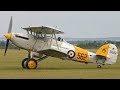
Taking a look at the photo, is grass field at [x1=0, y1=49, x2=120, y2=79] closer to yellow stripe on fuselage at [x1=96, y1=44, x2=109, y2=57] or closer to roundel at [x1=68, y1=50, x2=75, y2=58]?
roundel at [x1=68, y1=50, x2=75, y2=58]

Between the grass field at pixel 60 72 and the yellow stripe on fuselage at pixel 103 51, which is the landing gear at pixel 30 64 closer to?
the grass field at pixel 60 72

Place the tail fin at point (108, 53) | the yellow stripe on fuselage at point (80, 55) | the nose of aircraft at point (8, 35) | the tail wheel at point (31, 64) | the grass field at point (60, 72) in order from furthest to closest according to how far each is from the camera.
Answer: the tail fin at point (108, 53)
the yellow stripe on fuselage at point (80, 55)
the nose of aircraft at point (8, 35)
the tail wheel at point (31, 64)
the grass field at point (60, 72)

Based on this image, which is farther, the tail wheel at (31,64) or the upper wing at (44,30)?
the upper wing at (44,30)

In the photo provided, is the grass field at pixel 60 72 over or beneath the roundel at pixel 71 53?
beneath

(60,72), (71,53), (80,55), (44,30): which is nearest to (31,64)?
(44,30)

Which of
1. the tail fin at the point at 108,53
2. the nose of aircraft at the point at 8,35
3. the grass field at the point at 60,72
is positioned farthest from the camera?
the tail fin at the point at 108,53

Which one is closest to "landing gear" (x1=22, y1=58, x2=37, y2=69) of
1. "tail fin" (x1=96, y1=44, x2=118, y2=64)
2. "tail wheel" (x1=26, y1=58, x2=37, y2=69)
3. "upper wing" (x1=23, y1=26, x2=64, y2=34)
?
"tail wheel" (x1=26, y1=58, x2=37, y2=69)

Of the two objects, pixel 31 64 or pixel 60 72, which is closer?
pixel 60 72

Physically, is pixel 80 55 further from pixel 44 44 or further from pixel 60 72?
pixel 60 72

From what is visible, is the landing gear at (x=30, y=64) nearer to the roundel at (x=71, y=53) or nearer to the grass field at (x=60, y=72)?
the grass field at (x=60, y=72)

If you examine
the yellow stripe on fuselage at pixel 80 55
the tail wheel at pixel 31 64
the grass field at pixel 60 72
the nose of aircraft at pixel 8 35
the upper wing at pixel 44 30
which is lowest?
the grass field at pixel 60 72

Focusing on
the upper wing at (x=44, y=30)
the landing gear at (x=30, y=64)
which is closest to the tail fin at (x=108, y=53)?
the upper wing at (x=44, y=30)
